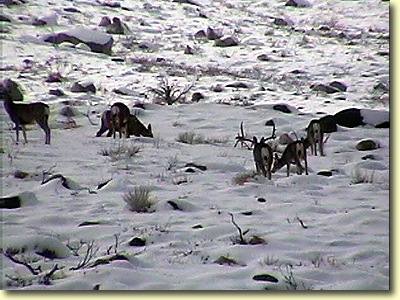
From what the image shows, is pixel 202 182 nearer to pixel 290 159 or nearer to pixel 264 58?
pixel 290 159

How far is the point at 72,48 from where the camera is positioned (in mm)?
12797

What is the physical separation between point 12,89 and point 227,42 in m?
5.03

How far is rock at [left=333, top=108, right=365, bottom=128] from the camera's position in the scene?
784 cm

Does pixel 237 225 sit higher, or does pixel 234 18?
pixel 234 18

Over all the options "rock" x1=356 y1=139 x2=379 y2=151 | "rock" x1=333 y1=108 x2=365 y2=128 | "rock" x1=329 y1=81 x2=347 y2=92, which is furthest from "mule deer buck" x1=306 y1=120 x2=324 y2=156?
"rock" x1=329 y1=81 x2=347 y2=92

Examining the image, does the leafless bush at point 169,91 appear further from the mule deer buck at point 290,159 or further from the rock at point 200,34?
the mule deer buck at point 290,159

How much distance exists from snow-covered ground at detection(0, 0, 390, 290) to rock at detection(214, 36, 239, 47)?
0.86 meters

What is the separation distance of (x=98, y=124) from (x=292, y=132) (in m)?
2.23

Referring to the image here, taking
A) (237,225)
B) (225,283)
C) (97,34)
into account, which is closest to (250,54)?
(97,34)

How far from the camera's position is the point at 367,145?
21.1 ft

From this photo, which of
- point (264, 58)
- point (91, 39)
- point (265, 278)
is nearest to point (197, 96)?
point (264, 58)

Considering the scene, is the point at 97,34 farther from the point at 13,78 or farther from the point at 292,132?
the point at 292,132

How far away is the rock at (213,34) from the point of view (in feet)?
39.8

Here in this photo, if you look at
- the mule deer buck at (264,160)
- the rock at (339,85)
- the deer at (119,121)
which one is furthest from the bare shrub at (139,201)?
the rock at (339,85)
